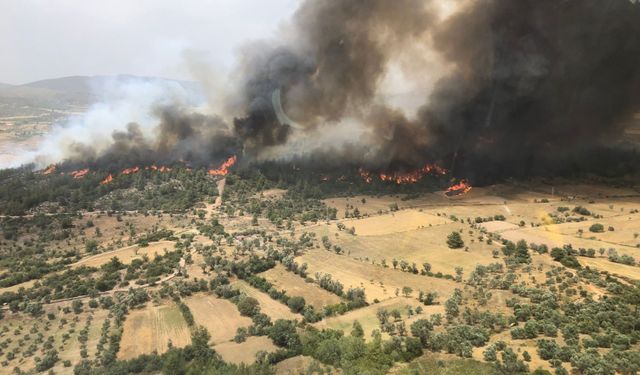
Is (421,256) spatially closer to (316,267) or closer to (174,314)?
(316,267)

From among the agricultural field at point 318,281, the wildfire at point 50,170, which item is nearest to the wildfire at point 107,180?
the agricultural field at point 318,281

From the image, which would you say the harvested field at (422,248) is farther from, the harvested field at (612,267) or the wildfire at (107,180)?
the wildfire at (107,180)

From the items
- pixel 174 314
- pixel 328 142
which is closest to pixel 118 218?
pixel 174 314

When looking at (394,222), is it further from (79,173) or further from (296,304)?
(79,173)

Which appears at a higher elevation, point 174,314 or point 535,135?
point 535,135

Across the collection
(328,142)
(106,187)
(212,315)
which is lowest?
(212,315)
